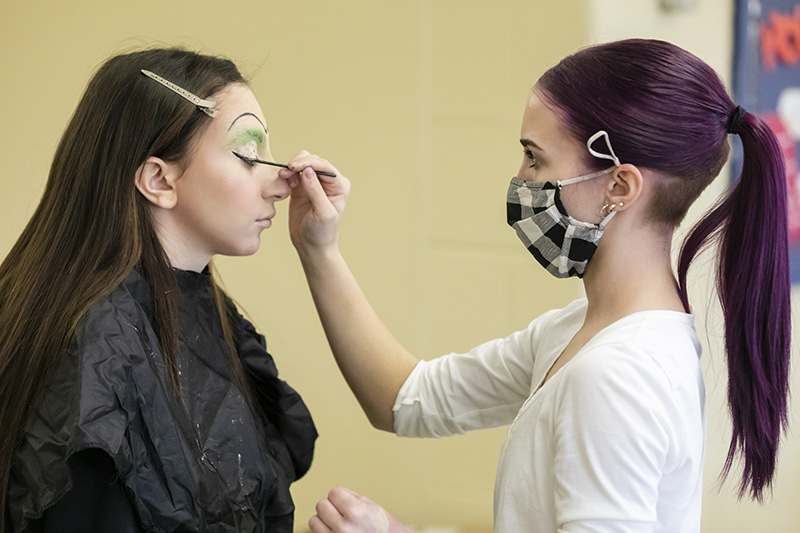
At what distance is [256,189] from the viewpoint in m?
1.52

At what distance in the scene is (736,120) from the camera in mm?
1273

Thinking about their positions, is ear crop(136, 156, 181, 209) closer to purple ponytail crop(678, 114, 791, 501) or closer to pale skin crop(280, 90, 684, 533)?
pale skin crop(280, 90, 684, 533)

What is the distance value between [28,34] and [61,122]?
0.90ft

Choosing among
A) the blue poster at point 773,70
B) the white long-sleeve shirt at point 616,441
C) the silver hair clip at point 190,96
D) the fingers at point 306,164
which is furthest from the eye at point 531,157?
the blue poster at point 773,70

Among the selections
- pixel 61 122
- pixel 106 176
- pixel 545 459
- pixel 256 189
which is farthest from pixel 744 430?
pixel 61 122

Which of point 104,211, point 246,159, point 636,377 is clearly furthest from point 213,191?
point 636,377

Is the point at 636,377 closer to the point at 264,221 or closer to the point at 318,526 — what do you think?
the point at 318,526

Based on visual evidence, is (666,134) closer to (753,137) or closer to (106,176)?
(753,137)

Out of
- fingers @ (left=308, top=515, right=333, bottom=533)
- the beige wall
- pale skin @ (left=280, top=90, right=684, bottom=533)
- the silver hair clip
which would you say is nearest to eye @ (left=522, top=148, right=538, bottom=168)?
pale skin @ (left=280, top=90, right=684, bottom=533)

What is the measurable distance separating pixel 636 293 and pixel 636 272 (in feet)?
0.11

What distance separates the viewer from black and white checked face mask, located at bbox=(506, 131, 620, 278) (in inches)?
51.3

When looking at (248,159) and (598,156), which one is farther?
(248,159)

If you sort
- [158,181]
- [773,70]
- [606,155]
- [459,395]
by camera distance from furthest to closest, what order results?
[773,70] < [459,395] < [158,181] < [606,155]

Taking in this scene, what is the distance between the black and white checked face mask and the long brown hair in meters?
0.58
